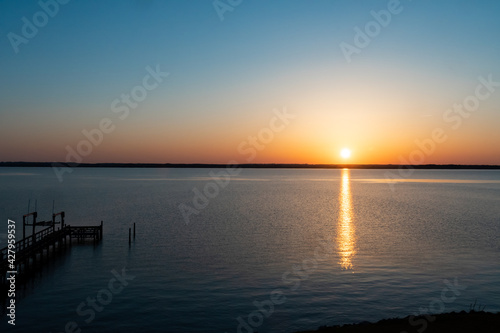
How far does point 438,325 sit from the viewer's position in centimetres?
2123

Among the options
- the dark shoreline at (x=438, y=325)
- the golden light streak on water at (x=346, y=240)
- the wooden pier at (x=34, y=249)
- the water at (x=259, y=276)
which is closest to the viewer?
the dark shoreline at (x=438, y=325)

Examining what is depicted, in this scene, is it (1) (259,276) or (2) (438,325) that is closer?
(2) (438,325)

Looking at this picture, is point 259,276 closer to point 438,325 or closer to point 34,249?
point 438,325

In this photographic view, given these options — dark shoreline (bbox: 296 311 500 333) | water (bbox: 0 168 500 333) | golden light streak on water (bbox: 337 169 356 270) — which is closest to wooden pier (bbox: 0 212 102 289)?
water (bbox: 0 168 500 333)

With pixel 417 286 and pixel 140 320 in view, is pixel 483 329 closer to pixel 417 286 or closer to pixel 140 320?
pixel 417 286

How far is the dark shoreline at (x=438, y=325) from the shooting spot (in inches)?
789

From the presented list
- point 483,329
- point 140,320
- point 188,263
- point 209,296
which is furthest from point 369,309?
point 188,263

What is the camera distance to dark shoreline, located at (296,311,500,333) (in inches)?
789

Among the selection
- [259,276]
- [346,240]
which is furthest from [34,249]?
[346,240]

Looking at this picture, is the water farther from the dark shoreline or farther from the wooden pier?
the dark shoreline

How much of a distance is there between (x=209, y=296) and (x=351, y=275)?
14014 mm

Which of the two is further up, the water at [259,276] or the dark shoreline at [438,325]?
the dark shoreline at [438,325]

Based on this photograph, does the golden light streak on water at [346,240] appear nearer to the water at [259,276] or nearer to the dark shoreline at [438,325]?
the water at [259,276]

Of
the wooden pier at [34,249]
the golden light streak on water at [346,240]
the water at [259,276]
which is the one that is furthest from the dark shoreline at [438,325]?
the wooden pier at [34,249]
